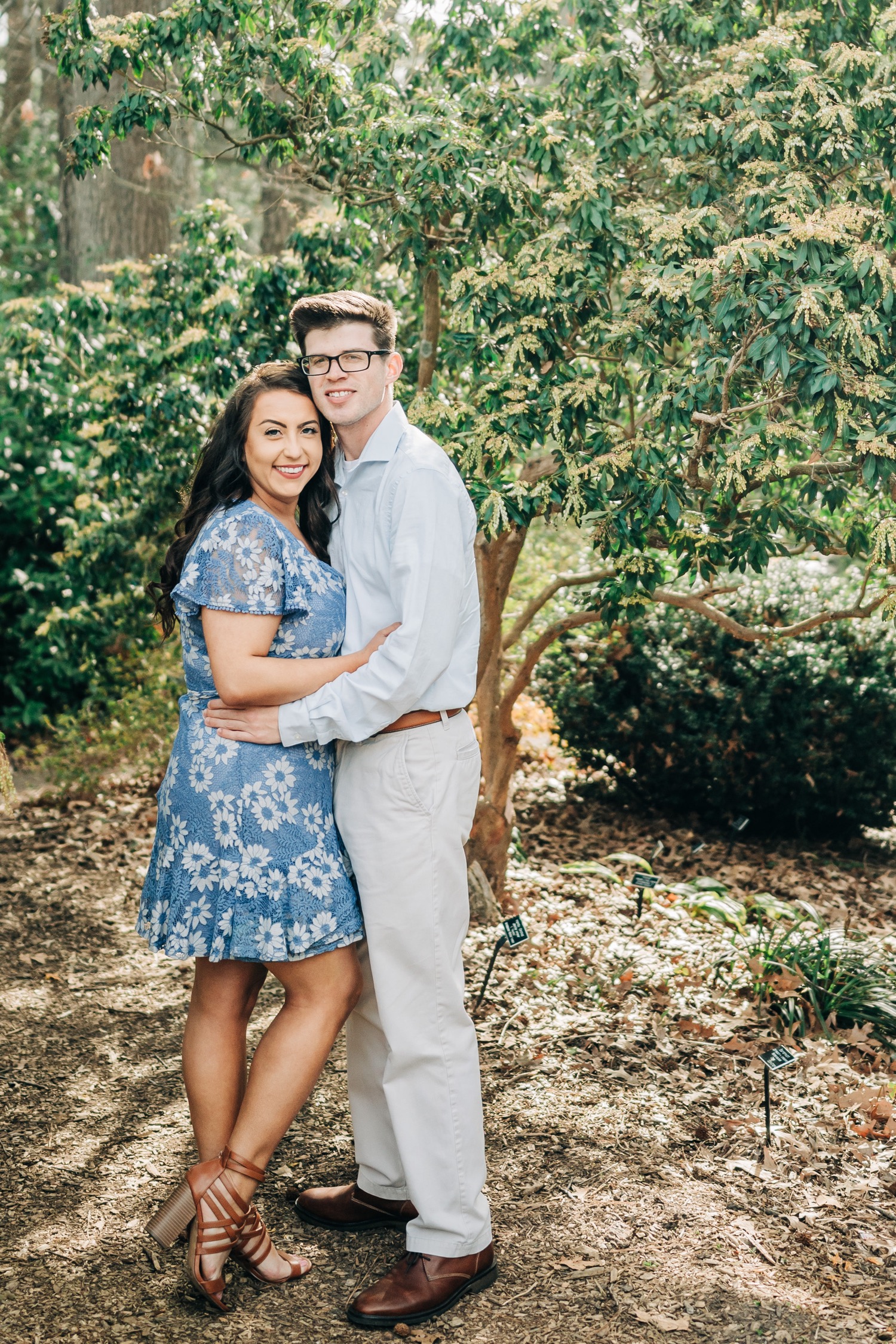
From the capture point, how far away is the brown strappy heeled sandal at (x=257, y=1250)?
2.68 meters

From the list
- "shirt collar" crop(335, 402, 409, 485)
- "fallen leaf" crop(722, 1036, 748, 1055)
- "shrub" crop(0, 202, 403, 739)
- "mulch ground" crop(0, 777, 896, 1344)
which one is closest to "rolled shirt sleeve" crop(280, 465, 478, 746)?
"shirt collar" crop(335, 402, 409, 485)

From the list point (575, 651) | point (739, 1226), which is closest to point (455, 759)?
point (739, 1226)

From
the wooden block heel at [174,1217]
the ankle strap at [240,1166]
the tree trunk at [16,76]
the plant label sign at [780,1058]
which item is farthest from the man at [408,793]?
the tree trunk at [16,76]

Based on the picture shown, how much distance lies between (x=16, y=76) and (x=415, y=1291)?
1433cm

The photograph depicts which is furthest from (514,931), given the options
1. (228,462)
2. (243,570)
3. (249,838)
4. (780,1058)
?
(228,462)

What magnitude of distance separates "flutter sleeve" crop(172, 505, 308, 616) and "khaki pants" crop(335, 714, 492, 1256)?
0.40 metres

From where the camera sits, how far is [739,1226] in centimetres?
292

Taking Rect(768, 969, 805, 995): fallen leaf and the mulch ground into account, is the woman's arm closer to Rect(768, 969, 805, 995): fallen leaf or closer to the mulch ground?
the mulch ground

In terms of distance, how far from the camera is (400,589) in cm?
252

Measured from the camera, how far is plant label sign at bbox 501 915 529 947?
3.65m

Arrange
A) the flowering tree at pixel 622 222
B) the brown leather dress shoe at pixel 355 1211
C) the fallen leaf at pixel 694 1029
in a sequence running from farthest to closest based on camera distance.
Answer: the fallen leaf at pixel 694 1029 → the flowering tree at pixel 622 222 → the brown leather dress shoe at pixel 355 1211

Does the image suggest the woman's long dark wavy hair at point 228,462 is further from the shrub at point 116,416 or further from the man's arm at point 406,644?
the shrub at point 116,416

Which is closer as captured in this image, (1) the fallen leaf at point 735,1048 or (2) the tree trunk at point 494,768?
(1) the fallen leaf at point 735,1048

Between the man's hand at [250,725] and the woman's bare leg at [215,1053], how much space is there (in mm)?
530
